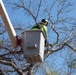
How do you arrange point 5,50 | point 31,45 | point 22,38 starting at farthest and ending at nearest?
point 5,50, point 22,38, point 31,45

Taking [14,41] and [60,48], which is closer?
[14,41]

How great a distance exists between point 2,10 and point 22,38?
97 centimetres

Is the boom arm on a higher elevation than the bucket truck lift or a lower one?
higher

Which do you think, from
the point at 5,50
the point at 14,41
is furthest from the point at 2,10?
the point at 5,50

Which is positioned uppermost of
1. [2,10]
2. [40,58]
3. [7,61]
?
[2,10]

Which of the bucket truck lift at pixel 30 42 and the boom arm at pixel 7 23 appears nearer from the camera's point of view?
the boom arm at pixel 7 23

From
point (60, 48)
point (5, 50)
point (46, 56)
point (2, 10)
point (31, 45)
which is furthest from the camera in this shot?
point (60, 48)

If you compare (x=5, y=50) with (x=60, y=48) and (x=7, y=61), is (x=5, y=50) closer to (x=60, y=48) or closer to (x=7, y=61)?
(x=7, y=61)

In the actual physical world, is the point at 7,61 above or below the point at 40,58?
below

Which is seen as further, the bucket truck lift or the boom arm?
the bucket truck lift

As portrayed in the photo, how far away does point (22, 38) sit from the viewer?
183 inches

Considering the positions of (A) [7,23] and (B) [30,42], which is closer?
(A) [7,23]

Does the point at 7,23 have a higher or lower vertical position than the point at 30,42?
higher

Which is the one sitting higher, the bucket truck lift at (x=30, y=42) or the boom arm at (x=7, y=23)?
the boom arm at (x=7, y=23)
